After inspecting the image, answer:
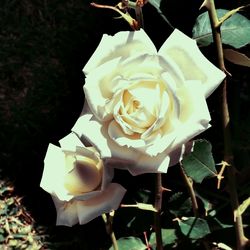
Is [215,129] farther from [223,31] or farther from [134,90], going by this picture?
[134,90]

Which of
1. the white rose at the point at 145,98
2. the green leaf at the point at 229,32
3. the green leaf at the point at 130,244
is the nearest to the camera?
the white rose at the point at 145,98

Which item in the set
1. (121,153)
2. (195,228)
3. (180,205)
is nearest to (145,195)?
(180,205)

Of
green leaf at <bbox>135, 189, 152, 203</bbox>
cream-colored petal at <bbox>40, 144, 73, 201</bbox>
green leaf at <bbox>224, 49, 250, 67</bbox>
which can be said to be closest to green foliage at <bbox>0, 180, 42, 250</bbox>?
green leaf at <bbox>135, 189, 152, 203</bbox>

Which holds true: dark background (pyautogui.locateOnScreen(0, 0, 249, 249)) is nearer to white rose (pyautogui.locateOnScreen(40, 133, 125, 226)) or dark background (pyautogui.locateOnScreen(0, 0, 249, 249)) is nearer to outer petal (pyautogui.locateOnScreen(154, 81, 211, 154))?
white rose (pyautogui.locateOnScreen(40, 133, 125, 226))

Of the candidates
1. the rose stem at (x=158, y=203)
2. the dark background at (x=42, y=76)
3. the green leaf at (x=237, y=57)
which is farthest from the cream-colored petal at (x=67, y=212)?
the dark background at (x=42, y=76)

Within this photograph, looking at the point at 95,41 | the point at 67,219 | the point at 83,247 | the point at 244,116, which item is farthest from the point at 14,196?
the point at 67,219

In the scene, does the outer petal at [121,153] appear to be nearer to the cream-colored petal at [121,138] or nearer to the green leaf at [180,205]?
the cream-colored petal at [121,138]

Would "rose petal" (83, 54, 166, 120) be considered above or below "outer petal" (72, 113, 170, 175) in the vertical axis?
above
